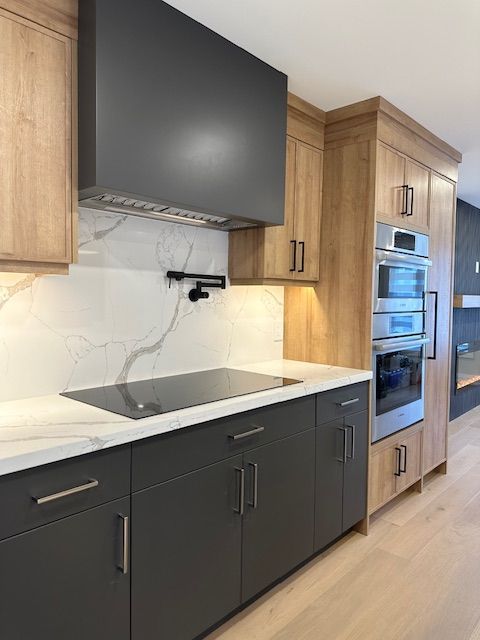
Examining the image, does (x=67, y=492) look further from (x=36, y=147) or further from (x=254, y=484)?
(x=36, y=147)

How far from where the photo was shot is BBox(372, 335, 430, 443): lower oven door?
2723 millimetres

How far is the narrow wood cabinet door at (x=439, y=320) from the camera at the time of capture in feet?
10.7

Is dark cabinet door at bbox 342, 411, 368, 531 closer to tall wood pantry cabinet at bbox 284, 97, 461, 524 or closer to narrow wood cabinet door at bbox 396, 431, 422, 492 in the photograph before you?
tall wood pantry cabinet at bbox 284, 97, 461, 524

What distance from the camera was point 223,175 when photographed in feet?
6.65

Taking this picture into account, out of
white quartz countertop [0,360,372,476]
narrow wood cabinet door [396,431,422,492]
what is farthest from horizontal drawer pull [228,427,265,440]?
narrow wood cabinet door [396,431,422,492]

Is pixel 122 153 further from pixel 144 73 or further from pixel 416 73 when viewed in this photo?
pixel 416 73

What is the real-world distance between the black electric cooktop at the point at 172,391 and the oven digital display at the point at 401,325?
907 millimetres

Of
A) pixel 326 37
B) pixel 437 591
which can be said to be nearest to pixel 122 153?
pixel 326 37

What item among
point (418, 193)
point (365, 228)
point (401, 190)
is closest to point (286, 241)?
point (365, 228)

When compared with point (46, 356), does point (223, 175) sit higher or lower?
higher

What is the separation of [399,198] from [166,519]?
2280 mm

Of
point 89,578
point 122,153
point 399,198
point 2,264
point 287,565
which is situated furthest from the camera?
point 399,198

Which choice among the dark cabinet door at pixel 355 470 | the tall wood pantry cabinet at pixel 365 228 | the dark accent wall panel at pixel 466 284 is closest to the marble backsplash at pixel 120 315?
the tall wood pantry cabinet at pixel 365 228

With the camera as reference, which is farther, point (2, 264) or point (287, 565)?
point (287, 565)
